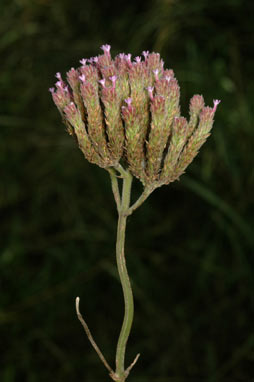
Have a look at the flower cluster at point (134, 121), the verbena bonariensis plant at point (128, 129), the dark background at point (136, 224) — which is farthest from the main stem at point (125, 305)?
the dark background at point (136, 224)

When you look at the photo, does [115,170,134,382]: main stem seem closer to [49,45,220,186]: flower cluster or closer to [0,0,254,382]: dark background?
[49,45,220,186]: flower cluster

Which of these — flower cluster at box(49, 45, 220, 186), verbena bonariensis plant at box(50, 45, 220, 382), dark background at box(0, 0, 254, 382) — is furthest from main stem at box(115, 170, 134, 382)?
dark background at box(0, 0, 254, 382)

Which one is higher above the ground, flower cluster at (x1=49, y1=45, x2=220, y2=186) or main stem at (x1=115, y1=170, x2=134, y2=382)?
flower cluster at (x1=49, y1=45, x2=220, y2=186)

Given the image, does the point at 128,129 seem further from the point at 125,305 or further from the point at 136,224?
the point at 136,224

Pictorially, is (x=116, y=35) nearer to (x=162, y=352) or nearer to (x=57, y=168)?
(x=57, y=168)

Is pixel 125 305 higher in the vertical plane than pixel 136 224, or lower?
lower

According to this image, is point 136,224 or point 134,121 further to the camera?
point 136,224

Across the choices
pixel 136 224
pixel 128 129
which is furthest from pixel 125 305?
pixel 136 224

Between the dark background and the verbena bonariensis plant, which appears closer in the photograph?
the verbena bonariensis plant
